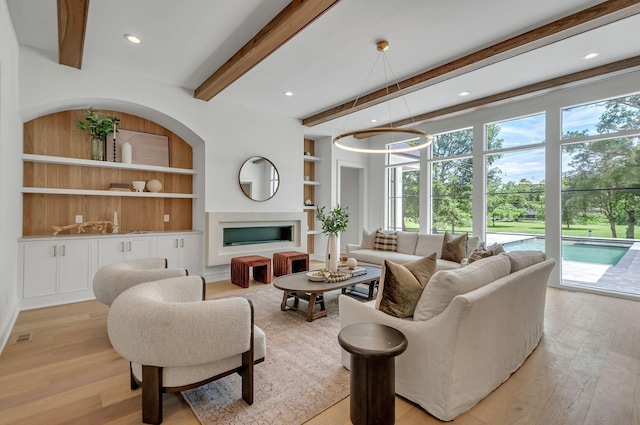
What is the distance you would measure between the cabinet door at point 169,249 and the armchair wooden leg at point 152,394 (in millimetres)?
3392

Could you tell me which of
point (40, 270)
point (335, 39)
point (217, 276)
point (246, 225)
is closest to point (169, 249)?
point (217, 276)

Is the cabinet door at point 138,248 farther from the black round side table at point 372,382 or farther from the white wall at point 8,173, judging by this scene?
the black round side table at point 372,382

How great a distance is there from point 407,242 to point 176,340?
15.1 ft

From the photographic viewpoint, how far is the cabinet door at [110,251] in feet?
13.7

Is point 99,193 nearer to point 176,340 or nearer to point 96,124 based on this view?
point 96,124

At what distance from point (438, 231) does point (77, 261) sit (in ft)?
20.8

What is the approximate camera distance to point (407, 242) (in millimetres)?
5566

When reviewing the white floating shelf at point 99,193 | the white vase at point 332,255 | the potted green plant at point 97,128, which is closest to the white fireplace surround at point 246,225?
the white floating shelf at point 99,193

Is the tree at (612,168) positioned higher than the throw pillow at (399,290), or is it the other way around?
the tree at (612,168)

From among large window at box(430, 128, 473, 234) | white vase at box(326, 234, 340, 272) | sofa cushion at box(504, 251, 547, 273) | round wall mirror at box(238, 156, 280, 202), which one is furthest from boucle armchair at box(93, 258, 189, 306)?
large window at box(430, 128, 473, 234)

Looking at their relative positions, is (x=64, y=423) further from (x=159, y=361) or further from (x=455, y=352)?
(x=455, y=352)

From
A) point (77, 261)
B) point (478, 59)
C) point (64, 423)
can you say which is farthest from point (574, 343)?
point (77, 261)

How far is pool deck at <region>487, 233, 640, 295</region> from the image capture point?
4.33 metres

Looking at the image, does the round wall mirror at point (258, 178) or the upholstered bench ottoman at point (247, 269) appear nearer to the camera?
the upholstered bench ottoman at point (247, 269)
